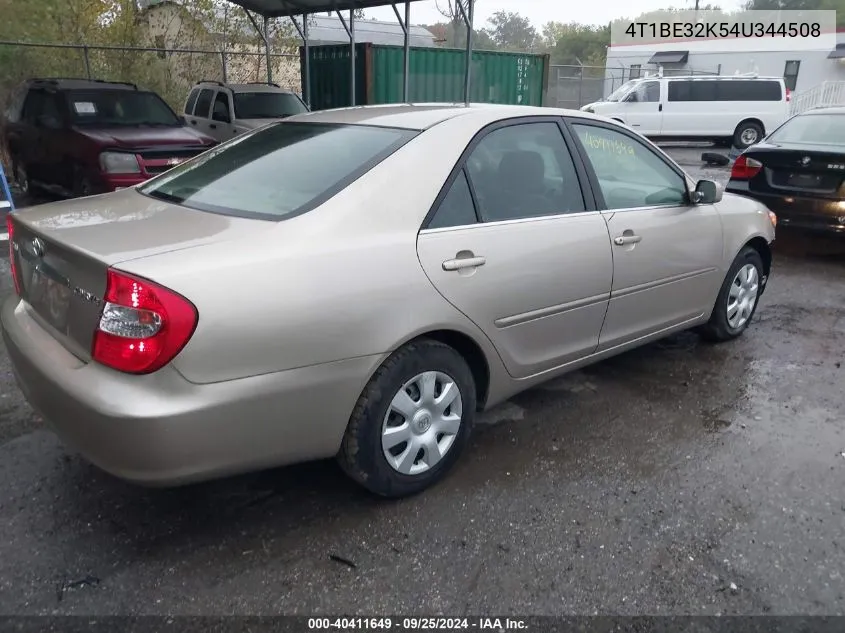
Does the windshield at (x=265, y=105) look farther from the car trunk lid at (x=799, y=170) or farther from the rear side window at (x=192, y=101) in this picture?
the car trunk lid at (x=799, y=170)

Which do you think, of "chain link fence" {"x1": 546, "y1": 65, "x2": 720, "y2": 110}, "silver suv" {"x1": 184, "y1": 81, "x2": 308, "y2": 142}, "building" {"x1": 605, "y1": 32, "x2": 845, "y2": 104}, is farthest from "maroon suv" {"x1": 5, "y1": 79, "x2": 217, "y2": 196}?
"building" {"x1": 605, "y1": 32, "x2": 845, "y2": 104}

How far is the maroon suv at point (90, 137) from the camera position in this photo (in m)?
7.58

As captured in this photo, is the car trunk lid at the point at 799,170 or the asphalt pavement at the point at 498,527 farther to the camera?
the car trunk lid at the point at 799,170

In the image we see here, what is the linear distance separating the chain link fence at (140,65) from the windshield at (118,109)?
14.3 ft

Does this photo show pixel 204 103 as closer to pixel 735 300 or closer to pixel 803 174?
pixel 803 174

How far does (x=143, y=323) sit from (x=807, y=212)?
689 centimetres

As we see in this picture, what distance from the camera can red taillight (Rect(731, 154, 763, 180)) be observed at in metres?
7.51

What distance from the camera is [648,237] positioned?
3.87 m

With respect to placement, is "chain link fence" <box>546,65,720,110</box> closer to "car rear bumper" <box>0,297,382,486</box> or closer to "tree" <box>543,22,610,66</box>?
"car rear bumper" <box>0,297,382,486</box>

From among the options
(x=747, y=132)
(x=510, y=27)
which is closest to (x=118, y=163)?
(x=747, y=132)

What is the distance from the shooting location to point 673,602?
2439 mm

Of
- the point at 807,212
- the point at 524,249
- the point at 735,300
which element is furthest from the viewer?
the point at 807,212

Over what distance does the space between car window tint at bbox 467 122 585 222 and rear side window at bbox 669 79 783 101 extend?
1889 cm

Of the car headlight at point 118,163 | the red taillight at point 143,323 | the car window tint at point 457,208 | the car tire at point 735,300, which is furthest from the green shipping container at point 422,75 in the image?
the red taillight at point 143,323
